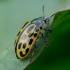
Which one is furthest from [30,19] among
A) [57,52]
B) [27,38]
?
[57,52]

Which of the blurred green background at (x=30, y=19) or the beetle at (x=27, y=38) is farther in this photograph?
the beetle at (x=27, y=38)

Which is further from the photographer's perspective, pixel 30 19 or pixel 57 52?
pixel 30 19

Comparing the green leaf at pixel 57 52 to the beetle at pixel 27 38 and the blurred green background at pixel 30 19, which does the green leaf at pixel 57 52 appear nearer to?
the blurred green background at pixel 30 19

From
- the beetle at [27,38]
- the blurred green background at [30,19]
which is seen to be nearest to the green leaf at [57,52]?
the blurred green background at [30,19]

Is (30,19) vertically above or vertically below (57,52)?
above

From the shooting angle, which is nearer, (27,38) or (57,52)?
(57,52)

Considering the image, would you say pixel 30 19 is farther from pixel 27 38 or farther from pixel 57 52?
pixel 57 52
